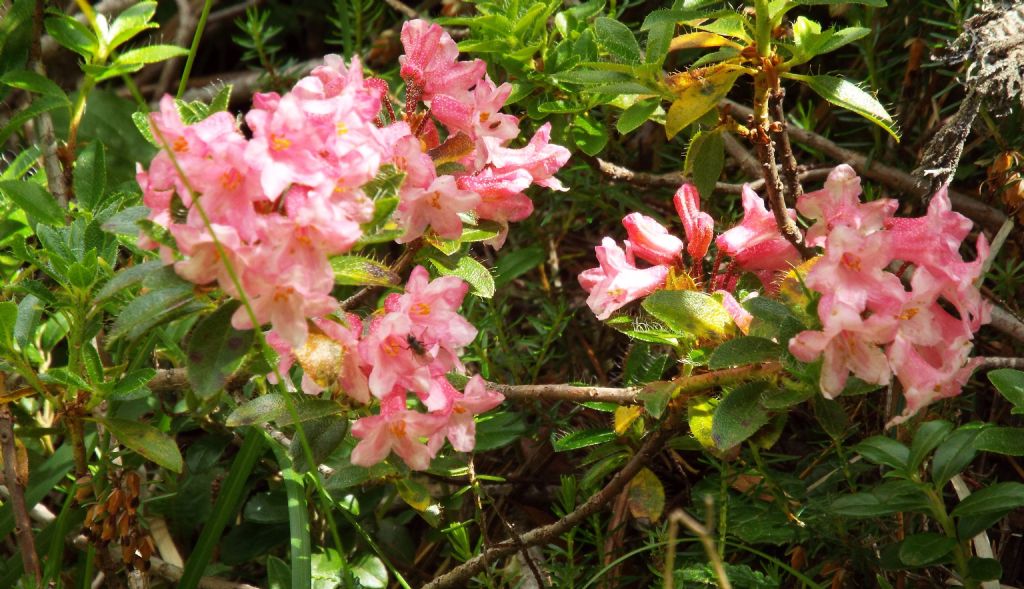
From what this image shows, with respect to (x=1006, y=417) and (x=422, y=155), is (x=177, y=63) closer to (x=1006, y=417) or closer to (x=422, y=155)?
(x=422, y=155)

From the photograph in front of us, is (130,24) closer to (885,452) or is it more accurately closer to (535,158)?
(535,158)

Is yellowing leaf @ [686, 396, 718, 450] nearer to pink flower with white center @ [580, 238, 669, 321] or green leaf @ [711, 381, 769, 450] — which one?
green leaf @ [711, 381, 769, 450]

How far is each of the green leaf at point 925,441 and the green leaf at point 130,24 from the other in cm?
137

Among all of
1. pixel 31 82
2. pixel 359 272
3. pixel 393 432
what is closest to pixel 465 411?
pixel 393 432

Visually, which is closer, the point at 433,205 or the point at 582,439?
the point at 433,205

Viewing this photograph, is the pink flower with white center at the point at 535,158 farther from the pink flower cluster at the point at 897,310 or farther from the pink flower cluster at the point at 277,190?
the pink flower cluster at the point at 897,310

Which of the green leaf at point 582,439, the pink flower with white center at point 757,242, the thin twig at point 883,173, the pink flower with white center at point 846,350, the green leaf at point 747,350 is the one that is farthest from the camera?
the thin twig at point 883,173

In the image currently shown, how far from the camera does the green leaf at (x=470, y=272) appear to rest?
1.61m

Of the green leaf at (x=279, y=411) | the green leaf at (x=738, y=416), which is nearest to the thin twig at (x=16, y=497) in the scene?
the green leaf at (x=279, y=411)

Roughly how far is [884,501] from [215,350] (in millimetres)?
924

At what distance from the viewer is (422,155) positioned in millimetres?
1323

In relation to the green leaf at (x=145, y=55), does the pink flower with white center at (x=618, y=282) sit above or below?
below

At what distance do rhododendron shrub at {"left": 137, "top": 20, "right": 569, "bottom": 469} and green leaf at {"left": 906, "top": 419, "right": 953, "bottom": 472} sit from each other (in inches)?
22.9

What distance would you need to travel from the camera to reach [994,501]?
1.42 meters
